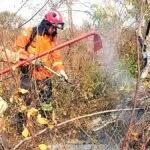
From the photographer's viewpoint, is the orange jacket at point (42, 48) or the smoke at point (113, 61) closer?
the orange jacket at point (42, 48)

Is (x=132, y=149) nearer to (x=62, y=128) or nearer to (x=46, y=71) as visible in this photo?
(x=62, y=128)

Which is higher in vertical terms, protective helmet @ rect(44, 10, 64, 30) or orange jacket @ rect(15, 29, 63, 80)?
protective helmet @ rect(44, 10, 64, 30)

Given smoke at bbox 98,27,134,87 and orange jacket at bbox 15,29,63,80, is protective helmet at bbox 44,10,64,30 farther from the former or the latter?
smoke at bbox 98,27,134,87

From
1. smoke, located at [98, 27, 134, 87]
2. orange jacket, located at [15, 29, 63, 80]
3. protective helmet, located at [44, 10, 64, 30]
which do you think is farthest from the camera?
smoke, located at [98, 27, 134, 87]

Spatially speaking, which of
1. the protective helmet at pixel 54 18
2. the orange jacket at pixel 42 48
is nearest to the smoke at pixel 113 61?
the orange jacket at pixel 42 48

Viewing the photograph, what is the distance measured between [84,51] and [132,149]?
3.86 meters

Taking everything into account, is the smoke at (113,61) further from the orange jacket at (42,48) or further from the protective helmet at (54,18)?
the protective helmet at (54,18)

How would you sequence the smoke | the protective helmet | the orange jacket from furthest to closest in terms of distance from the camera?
the smoke, the protective helmet, the orange jacket

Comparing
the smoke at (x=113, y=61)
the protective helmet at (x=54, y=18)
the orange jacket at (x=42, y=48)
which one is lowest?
the smoke at (x=113, y=61)

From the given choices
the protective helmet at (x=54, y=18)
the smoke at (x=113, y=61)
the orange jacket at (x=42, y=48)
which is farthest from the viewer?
the smoke at (x=113, y=61)

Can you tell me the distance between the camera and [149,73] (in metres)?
7.77

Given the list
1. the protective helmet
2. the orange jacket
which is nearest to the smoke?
the orange jacket

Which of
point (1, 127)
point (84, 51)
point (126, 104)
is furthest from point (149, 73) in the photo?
point (1, 127)

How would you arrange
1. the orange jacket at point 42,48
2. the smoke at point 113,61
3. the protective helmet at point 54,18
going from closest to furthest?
the orange jacket at point 42,48 → the protective helmet at point 54,18 → the smoke at point 113,61
